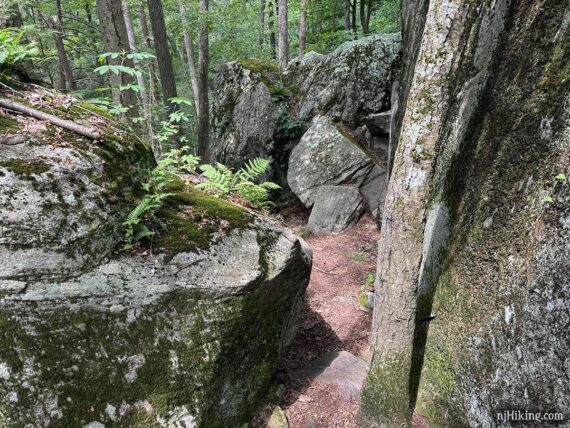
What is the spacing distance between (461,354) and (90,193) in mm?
3502

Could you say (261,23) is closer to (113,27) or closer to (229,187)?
(113,27)

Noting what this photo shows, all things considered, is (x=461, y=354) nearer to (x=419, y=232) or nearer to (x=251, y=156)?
(x=419, y=232)

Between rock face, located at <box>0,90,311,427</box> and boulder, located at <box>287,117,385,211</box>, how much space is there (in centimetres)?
576

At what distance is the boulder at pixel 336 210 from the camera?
850 centimetres

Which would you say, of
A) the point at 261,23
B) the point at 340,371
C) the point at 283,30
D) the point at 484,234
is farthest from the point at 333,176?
the point at 261,23

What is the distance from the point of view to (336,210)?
8.61m

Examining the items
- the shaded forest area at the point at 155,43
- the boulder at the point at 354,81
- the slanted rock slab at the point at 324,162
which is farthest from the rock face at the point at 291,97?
the shaded forest area at the point at 155,43

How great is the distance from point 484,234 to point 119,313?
313 cm

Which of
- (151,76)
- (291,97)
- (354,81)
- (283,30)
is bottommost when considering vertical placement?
(291,97)

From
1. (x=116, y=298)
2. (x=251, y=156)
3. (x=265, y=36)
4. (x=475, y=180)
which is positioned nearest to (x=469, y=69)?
(x=475, y=180)

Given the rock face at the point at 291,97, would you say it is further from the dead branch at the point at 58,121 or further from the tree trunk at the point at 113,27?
the dead branch at the point at 58,121

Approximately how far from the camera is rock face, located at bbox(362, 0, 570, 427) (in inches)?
92.5

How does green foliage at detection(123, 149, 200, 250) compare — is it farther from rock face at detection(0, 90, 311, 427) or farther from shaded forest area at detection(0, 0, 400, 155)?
shaded forest area at detection(0, 0, 400, 155)

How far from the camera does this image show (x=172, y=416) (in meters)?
2.84
